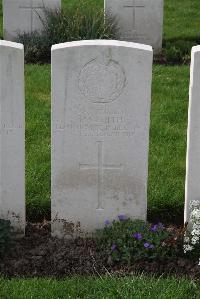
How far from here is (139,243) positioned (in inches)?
212

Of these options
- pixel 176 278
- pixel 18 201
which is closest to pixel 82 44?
pixel 18 201

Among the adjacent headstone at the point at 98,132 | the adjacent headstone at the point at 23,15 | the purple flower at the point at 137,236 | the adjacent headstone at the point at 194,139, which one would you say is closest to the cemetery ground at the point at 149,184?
the purple flower at the point at 137,236

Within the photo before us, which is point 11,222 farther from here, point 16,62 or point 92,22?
point 92,22

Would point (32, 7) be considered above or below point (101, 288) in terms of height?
above

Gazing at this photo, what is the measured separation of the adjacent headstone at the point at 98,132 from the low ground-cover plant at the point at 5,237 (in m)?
0.40

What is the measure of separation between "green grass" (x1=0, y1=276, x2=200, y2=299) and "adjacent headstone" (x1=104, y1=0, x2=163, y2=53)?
6.61 meters

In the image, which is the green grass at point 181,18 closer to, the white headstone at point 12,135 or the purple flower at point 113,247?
the white headstone at point 12,135

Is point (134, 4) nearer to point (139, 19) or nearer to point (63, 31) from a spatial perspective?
point (139, 19)

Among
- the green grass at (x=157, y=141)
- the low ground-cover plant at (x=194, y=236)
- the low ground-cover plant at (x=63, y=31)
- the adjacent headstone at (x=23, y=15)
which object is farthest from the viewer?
the adjacent headstone at (x=23, y=15)

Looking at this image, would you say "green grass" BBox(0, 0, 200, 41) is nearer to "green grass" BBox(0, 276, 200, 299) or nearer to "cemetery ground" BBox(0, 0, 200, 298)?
"cemetery ground" BBox(0, 0, 200, 298)

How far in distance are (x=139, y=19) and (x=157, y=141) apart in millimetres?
4190

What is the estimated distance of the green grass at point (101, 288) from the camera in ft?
16.2

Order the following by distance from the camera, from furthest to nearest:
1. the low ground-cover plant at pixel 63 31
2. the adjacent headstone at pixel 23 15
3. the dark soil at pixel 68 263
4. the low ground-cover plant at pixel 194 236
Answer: the adjacent headstone at pixel 23 15
the low ground-cover plant at pixel 63 31
the low ground-cover plant at pixel 194 236
the dark soil at pixel 68 263

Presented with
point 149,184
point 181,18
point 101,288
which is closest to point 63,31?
point 181,18
